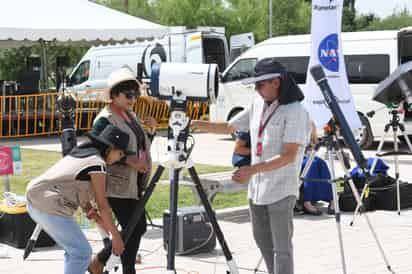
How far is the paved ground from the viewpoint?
7641 millimetres

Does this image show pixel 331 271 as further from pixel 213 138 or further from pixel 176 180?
pixel 213 138

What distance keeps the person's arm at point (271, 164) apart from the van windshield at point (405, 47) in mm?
13559

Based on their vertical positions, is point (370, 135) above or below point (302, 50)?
below

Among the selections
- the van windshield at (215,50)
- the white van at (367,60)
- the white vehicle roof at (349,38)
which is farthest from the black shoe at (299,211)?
the van windshield at (215,50)

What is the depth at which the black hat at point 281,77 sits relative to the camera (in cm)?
552

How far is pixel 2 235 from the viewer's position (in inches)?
336

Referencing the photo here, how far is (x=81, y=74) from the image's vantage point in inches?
1113

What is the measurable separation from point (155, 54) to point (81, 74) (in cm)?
378

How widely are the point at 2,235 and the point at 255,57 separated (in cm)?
1299

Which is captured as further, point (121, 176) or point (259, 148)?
point (121, 176)

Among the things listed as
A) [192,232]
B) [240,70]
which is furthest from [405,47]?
[192,232]

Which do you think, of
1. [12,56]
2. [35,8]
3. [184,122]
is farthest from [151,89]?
[12,56]

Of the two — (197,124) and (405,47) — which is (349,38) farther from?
(197,124)

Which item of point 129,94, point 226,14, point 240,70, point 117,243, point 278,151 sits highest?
point 226,14
